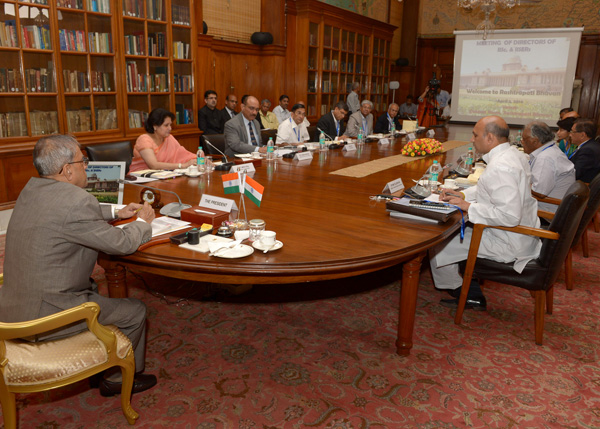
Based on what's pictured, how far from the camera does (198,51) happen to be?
6.61 meters

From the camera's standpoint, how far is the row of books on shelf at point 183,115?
646 cm

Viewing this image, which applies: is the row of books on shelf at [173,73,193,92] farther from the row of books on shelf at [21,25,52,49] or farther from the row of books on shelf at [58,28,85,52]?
the row of books on shelf at [21,25,52,49]

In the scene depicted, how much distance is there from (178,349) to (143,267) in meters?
0.72

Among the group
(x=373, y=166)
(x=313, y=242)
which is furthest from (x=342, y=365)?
(x=373, y=166)

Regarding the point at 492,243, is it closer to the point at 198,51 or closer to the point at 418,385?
the point at 418,385

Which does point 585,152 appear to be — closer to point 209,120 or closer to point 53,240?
point 53,240

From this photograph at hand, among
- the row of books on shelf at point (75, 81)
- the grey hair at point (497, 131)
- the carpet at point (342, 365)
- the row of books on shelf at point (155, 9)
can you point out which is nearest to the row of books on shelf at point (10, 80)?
the row of books on shelf at point (75, 81)

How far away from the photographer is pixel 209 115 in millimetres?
6754

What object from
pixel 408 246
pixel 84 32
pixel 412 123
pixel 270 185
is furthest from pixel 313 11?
pixel 408 246

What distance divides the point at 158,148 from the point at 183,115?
2.60 m

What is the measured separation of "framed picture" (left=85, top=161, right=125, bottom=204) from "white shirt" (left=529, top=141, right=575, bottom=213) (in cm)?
306

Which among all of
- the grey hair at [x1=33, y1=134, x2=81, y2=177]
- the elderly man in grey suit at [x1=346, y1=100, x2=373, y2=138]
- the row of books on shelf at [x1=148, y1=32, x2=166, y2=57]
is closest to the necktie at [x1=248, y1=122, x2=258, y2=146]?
the row of books on shelf at [x1=148, y1=32, x2=166, y2=57]

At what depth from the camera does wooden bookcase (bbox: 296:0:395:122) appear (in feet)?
28.0

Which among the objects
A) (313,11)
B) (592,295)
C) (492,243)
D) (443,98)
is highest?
(313,11)
